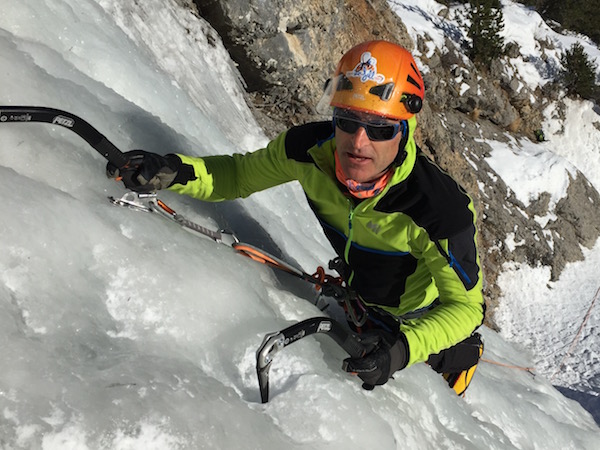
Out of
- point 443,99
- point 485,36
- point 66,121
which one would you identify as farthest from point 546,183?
point 66,121

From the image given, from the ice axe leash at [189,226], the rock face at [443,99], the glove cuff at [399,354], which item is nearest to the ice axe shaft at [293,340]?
the ice axe leash at [189,226]

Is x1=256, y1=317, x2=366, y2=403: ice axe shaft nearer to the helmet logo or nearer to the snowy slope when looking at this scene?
the helmet logo

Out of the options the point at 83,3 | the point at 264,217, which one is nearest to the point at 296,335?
the point at 264,217

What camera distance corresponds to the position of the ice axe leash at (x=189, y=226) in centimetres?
174

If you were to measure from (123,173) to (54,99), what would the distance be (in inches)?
16.3

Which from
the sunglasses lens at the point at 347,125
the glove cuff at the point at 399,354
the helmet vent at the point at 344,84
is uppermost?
the helmet vent at the point at 344,84

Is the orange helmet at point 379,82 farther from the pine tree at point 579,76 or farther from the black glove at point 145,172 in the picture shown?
the pine tree at point 579,76

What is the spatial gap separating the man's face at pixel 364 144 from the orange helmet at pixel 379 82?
0.12 feet

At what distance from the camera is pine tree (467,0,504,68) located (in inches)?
497

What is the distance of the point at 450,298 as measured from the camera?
7.66 feet

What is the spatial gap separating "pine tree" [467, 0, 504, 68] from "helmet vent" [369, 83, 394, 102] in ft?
37.7

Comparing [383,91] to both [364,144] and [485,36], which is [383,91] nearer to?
[364,144]

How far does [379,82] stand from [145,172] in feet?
3.34

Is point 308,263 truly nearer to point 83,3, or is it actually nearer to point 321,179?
point 321,179
